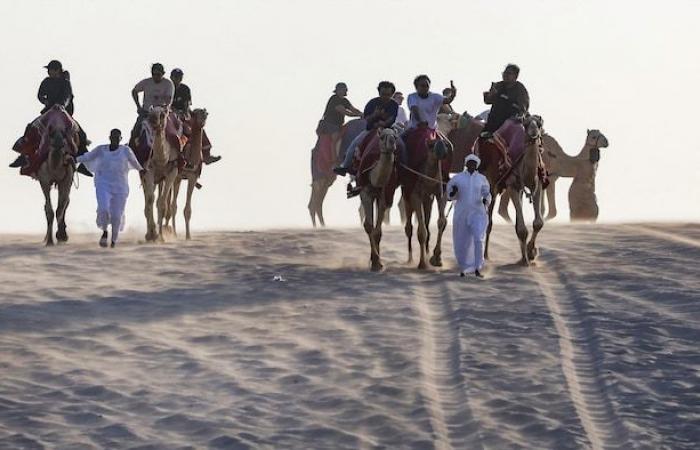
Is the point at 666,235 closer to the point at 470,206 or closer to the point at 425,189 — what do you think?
the point at 425,189

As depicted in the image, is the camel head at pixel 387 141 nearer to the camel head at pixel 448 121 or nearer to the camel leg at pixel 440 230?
the camel leg at pixel 440 230

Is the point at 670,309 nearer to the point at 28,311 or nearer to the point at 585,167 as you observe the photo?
the point at 28,311

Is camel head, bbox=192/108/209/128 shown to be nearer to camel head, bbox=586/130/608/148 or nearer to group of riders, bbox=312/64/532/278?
group of riders, bbox=312/64/532/278

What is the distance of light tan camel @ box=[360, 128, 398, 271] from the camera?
27.4 metres

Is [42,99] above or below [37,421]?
above

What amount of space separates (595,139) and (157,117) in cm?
1149

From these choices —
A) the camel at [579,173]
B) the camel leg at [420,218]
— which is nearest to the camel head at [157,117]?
the camel leg at [420,218]

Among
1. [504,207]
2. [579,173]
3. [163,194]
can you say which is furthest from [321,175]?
[163,194]

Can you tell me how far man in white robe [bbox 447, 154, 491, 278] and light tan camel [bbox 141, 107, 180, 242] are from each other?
19.0 ft

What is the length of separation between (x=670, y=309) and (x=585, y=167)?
14.5 metres

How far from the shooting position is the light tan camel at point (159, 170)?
104 feet

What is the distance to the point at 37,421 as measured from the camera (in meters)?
21.0

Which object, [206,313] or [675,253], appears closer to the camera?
[206,313]

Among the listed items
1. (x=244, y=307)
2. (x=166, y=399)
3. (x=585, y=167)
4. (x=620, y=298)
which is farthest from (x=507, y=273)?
(x=585, y=167)
